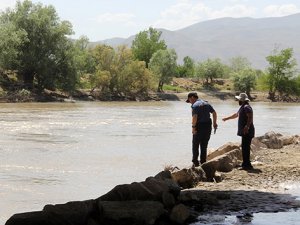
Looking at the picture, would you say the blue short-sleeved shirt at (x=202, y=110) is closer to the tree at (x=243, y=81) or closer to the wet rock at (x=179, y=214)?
the wet rock at (x=179, y=214)

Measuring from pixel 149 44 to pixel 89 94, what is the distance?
39180 mm

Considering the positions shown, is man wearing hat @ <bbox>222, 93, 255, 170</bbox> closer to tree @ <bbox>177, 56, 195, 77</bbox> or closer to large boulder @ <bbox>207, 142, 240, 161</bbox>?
large boulder @ <bbox>207, 142, 240, 161</bbox>

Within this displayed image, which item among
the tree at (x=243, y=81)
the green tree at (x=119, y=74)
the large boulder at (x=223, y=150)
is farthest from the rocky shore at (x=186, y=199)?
the tree at (x=243, y=81)

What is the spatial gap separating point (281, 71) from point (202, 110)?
102104 millimetres

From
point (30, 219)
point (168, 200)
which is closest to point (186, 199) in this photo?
point (168, 200)

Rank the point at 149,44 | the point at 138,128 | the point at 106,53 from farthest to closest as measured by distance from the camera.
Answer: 1. the point at 149,44
2. the point at 106,53
3. the point at 138,128

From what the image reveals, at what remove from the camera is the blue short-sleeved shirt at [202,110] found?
13.0 metres

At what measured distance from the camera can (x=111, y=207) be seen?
8.14m

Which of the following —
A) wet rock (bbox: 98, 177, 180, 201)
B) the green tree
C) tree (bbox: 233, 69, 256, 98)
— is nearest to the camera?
wet rock (bbox: 98, 177, 180, 201)

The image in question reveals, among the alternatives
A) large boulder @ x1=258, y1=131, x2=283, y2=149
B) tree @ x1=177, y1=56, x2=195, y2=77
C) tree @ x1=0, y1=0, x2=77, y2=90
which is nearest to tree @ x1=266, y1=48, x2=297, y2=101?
tree @ x1=177, y1=56, x2=195, y2=77

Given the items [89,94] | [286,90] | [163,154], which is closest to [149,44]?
[286,90]

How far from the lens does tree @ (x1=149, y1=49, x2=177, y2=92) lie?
321 feet

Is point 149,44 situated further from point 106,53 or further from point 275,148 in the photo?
point 275,148

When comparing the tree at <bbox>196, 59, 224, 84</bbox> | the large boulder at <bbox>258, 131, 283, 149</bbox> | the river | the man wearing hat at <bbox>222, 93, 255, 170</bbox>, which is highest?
the tree at <bbox>196, 59, 224, 84</bbox>
